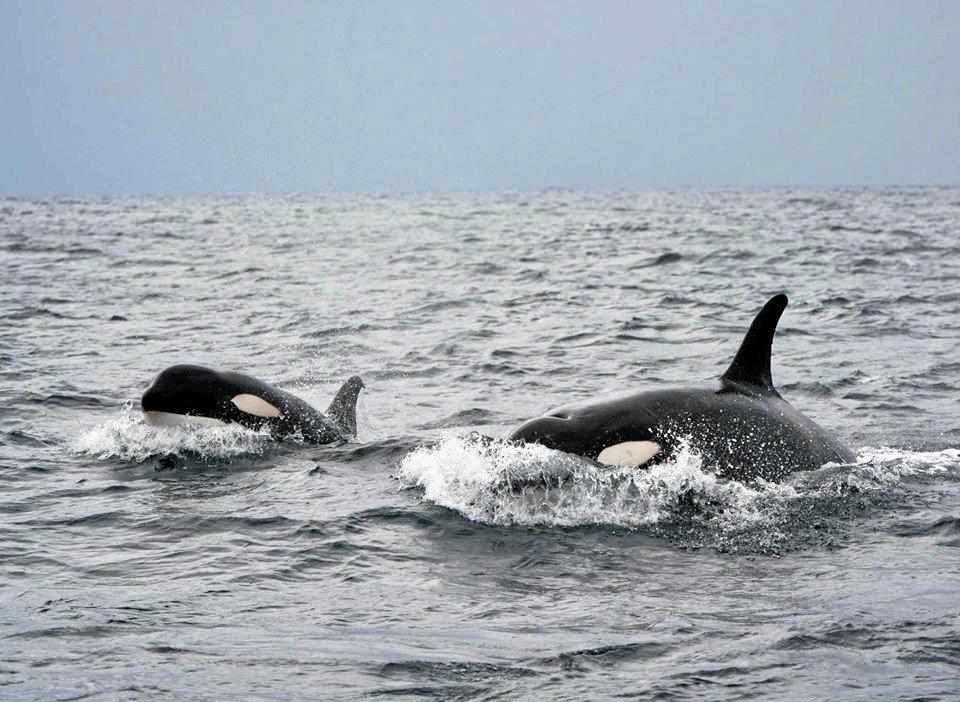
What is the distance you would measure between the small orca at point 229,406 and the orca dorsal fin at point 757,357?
3.59m

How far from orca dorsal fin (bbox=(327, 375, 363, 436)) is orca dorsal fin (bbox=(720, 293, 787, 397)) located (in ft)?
11.7

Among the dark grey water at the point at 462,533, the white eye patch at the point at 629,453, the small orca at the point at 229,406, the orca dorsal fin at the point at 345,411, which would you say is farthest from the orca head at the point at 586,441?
the orca dorsal fin at the point at 345,411

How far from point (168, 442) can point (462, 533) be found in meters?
3.47

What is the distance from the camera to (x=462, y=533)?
747cm

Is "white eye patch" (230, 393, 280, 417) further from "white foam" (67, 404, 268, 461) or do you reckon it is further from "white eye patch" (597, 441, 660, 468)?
"white eye patch" (597, 441, 660, 468)

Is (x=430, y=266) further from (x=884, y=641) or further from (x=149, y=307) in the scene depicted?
(x=884, y=641)

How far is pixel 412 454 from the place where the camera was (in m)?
9.61

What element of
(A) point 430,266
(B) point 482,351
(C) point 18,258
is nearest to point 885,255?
(A) point 430,266

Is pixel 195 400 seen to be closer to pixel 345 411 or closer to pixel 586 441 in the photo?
pixel 345 411

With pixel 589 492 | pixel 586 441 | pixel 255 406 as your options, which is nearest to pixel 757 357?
pixel 586 441

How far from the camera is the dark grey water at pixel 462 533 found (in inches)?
210

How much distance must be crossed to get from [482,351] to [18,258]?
19.5 metres

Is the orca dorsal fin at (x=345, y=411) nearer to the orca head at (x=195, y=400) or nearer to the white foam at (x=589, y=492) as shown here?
A: the orca head at (x=195, y=400)

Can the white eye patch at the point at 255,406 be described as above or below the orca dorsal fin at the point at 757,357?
below
